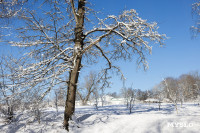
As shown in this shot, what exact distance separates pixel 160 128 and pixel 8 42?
5064mm

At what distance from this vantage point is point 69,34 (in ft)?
18.7

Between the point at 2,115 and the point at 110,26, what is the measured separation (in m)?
9.84

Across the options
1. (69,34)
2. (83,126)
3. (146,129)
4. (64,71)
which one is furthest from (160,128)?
(69,34)

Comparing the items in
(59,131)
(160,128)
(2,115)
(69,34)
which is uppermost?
(69,34)

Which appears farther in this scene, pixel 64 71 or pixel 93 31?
pixel 93 31

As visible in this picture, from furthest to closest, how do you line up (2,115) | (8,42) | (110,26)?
(2,115) < (110,26) < (8,42)

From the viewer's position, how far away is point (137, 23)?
4.82m

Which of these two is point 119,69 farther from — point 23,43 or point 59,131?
point 23,43

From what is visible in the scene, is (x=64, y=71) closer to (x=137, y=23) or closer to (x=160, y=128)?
(x=137, y=23)

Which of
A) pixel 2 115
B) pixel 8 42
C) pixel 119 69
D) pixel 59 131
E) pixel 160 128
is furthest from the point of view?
pixel 2 115

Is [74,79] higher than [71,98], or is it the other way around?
[74,79]

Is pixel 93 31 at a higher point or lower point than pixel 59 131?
higher

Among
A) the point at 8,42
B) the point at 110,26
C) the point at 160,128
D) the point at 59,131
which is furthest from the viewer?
the point at 110,26

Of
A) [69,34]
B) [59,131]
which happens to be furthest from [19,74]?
[69,34]
